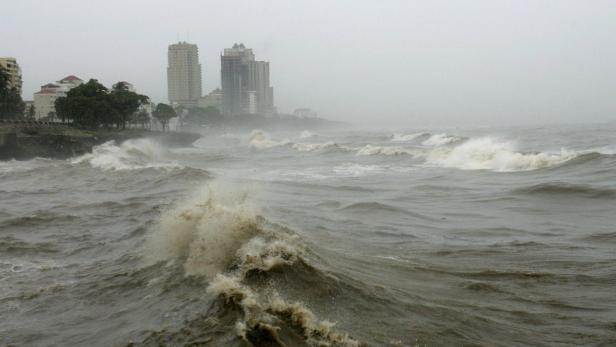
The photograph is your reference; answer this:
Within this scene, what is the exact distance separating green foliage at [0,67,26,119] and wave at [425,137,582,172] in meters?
50.9

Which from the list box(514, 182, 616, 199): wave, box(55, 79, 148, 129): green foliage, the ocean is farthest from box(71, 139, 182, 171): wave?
box(514, 182, 616, 199): wave

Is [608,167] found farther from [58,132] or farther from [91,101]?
[91,101]

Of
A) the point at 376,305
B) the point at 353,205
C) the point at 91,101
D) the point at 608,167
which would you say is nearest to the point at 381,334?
the point at 376,305

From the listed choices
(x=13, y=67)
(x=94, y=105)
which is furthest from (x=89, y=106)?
(x=13, y=67)

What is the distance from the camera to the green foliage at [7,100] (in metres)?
61.0

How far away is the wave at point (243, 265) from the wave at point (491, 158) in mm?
17343

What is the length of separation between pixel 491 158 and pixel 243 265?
73.6 ft

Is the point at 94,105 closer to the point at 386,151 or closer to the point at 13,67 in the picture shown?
the point at 13,67

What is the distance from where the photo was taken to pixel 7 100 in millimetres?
66125

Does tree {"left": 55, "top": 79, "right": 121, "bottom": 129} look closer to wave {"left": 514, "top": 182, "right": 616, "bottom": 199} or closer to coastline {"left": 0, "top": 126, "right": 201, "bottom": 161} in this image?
coastline {"left": 0, "top": 126, "right": 201, "bottom": 161}

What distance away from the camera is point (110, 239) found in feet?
33.7

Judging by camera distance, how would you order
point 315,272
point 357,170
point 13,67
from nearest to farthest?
point 315,272 → point 357,170 → point 13,67

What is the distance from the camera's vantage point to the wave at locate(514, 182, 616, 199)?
583 inches

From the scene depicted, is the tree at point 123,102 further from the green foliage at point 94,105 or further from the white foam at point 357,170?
the white foam at point 357,170
